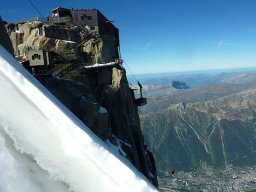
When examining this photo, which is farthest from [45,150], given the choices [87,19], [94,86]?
[87,19]

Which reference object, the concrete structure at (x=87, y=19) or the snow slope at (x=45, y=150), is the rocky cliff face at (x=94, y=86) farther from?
the snow slope at (x=45, y=150)

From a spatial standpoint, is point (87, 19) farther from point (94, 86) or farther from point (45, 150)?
point (45, 150)

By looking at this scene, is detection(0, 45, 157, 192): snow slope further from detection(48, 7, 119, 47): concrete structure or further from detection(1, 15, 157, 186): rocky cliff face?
detection(48, 7, 119, 47): concrete structure

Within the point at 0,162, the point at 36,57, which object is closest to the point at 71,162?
the point at 0,162

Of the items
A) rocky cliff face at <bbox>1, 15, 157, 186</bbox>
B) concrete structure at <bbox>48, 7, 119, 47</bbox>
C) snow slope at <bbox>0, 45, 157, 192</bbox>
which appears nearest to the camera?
snow slope at <bbox>0, 45, 157, 192</bbox>

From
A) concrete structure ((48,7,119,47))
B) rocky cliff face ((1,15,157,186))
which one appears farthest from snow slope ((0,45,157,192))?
concrete structure ((48,7,119,47))

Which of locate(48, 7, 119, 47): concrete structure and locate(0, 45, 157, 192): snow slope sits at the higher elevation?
locate(48, 7, 119, 47): concrete structure
